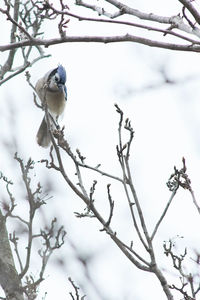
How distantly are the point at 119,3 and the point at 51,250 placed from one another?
9.57 ft

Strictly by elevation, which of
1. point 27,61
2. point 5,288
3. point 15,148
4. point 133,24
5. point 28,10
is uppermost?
point 28,10

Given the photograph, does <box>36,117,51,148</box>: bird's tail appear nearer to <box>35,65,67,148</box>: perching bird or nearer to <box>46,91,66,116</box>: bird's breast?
<box>35,65,67,148</box>: perching bird

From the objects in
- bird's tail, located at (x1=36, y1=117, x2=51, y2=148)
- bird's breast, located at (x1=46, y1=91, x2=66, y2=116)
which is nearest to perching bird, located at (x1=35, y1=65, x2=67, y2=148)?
bird's breast, located at (x1=46, y1=91, x2=66, y2=116)

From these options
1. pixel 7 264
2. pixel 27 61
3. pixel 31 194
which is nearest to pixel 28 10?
pixel 27 61

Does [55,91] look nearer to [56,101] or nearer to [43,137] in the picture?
[56,101]

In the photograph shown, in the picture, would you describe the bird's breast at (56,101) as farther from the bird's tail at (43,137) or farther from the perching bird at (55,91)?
the bird's tail at (43,137)

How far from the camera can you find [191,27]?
2.32 m

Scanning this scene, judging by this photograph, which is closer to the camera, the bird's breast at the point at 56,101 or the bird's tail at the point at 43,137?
the bird's tail at the point at 43,137

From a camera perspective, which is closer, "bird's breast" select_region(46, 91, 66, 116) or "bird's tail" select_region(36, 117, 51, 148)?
"bird's tail" select_region(36, 117, 51, 148)

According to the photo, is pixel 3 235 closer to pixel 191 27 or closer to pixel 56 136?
pixel 56 136

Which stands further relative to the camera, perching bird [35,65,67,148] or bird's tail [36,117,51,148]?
perching bird [35,65,67,148]

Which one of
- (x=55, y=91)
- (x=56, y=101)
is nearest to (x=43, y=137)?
(x=56, y=101)

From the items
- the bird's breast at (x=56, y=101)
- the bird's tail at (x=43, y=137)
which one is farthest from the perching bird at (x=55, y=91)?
the bird's tail at (x=43, y=137)

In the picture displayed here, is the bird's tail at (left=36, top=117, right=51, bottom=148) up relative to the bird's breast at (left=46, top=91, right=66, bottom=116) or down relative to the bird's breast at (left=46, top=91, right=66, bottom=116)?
down
